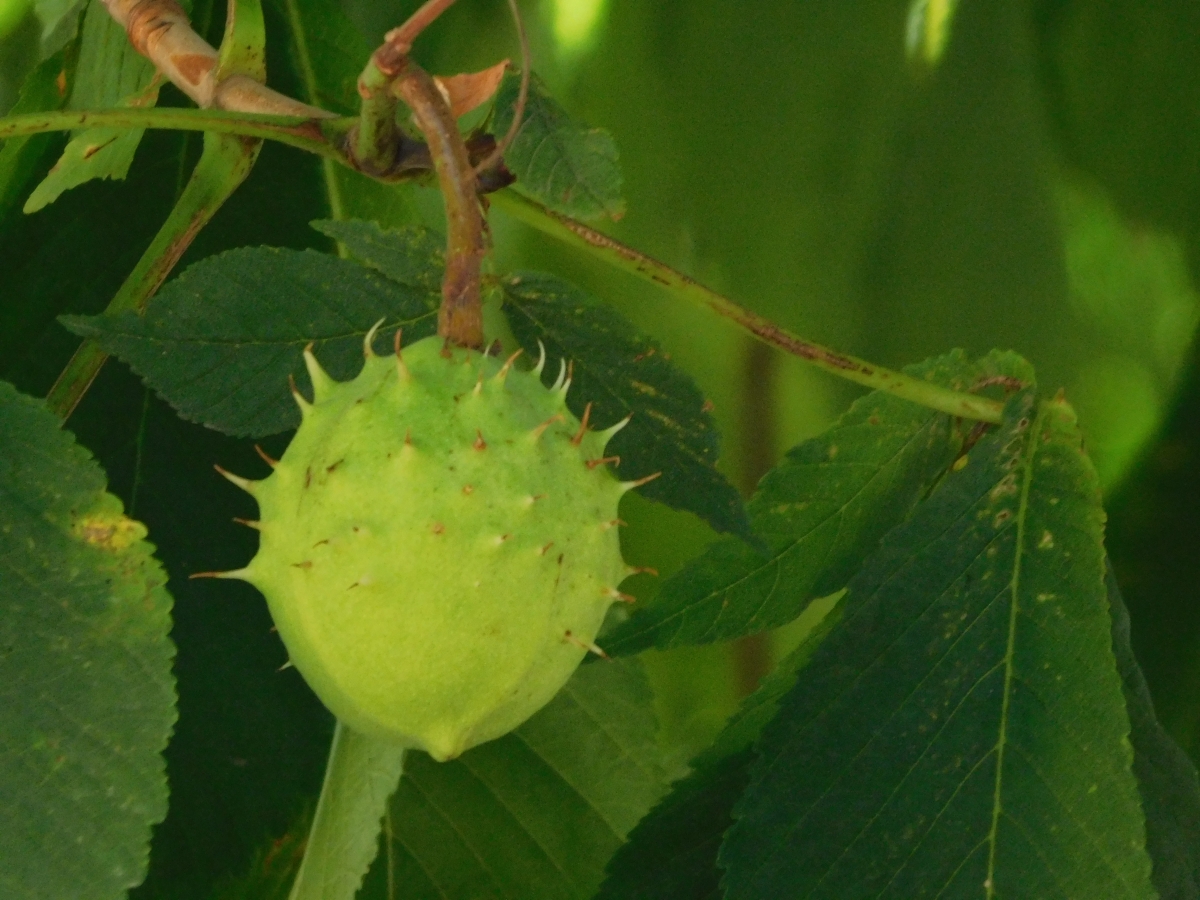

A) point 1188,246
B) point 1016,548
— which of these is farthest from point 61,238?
point 1188,246

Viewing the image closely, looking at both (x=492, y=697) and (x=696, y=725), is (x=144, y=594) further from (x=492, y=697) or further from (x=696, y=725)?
(x=696, y=725)

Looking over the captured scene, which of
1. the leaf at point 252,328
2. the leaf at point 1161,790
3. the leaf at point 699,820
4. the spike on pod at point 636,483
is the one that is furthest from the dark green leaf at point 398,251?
the leaf at point 1161,790

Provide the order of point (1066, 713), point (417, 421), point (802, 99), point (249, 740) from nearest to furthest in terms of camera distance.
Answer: point (417, 421) < point (1066, 713) < point (249, 740) < point (802, 99)

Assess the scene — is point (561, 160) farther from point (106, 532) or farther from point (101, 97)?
point (101, 97)

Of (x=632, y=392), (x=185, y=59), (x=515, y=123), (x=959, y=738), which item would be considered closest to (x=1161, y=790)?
(x=959, y=738)

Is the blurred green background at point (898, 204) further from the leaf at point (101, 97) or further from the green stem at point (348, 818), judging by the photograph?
the green stem at point (348, 818)

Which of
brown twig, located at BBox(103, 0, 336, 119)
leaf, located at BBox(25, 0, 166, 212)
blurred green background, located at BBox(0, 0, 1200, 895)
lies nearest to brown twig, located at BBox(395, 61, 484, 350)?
brown twig, located at BBox(103, 0, 336, 119)
